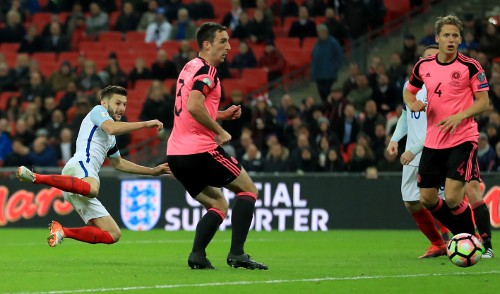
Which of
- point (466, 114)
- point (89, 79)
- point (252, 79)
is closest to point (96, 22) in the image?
point (89, 79)

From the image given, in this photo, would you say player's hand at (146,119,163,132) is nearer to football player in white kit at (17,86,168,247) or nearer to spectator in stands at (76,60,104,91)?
football player in white kit at (17,86,168,247)

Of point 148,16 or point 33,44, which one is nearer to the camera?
point 148,16

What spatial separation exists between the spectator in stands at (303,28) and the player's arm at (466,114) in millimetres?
14308

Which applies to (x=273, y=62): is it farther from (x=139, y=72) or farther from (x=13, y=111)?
(x=13, y=111)

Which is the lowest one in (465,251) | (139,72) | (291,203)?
(291,203)

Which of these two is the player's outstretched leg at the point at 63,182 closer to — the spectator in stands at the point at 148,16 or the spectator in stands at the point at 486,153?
the spectator in stands at the point at 486,153

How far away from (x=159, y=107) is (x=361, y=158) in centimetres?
511

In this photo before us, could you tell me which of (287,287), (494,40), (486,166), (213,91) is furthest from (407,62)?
(287,287)

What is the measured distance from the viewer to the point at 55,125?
24.1 meters

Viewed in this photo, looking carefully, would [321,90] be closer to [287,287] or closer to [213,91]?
[213,91]

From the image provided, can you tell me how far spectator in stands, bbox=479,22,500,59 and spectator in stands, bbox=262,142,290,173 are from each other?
14.2 feet

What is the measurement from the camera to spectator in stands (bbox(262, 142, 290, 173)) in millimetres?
20703

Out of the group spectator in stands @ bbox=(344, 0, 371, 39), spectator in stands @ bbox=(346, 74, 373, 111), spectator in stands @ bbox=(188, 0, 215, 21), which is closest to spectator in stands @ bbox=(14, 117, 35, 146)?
spectator in stands @ bbox=(188, 0, 215, 21)

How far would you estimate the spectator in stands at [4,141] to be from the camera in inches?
930
